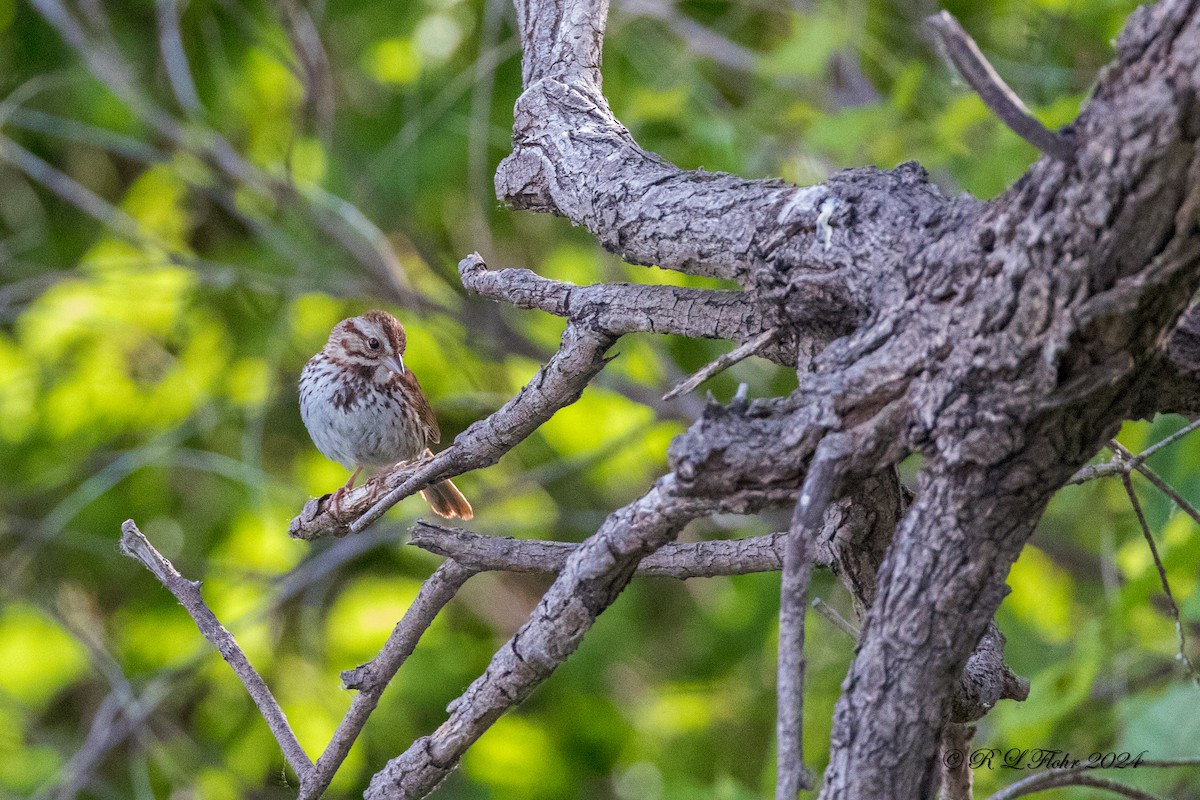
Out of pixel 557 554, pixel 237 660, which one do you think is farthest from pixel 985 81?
pixel 237 660

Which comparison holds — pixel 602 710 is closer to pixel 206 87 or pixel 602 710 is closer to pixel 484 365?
pixel 484 365

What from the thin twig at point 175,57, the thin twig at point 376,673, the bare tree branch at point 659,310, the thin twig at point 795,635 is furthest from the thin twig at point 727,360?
the thin twig at point 175,57

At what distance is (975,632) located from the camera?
4.32ft

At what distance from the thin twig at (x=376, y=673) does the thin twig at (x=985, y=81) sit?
97 cm

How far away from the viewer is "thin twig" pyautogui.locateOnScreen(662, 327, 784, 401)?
4.90 ft

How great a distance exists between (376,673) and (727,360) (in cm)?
66

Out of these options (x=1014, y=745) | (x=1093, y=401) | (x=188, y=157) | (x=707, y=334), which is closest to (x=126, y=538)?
(x=707, y=334)

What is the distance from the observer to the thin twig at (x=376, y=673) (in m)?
1.67

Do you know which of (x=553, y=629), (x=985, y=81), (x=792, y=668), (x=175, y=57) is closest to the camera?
(x=985, y=81)

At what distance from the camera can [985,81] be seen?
3.71 feet

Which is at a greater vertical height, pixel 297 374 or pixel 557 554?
pixel 297 374

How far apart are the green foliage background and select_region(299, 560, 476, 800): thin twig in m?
2.64

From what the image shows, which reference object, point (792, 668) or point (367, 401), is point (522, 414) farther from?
point (367, 401)

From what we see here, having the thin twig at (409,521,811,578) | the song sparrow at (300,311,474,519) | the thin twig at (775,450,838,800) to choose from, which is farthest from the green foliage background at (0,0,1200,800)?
the thin twig at (775,450,838,800)
